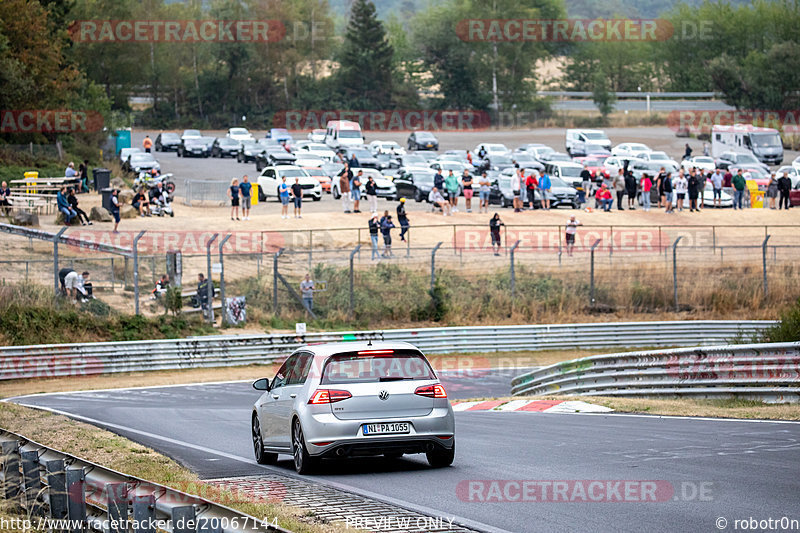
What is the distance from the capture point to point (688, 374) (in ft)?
58.5

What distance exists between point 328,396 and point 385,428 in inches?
24.9

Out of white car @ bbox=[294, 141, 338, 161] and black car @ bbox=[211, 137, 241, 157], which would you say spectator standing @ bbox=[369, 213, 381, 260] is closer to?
white car @ bbox=[294, 141, 338, 161]

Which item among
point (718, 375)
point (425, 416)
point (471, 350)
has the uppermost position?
point (425, 416)

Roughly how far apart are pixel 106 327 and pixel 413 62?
7875 cm

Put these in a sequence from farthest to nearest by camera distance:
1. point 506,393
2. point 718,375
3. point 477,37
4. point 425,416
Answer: point 477,37, point 506,393, point 718,375, point 425,416

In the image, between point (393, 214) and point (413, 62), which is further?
point (413, 62)

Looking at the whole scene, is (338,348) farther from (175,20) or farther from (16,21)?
(175,20)

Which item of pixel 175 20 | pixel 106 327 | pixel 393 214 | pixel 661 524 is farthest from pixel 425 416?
pixel 175 20

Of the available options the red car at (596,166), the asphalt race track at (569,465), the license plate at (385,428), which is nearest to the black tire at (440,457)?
the asphalt race track at (569,465)

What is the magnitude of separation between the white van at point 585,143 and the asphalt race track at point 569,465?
49.3 metres

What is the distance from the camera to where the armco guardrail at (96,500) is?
19.6ft

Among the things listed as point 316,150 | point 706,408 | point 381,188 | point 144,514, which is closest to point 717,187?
point 381,188

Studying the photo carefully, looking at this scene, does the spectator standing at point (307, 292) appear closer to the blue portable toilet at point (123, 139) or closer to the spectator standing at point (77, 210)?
the spectator standing at point (77, 210)

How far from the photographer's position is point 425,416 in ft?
34.6
